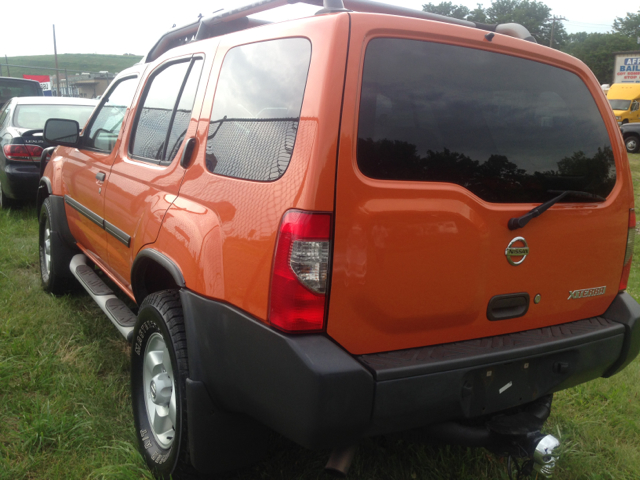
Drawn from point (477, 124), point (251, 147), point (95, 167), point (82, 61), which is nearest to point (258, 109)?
point (251, 147)

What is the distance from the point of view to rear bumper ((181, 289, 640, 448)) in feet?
5.50

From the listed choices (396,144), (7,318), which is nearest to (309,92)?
(396,144)

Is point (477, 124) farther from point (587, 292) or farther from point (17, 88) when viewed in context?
point (17, 88)

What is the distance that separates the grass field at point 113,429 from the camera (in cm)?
249

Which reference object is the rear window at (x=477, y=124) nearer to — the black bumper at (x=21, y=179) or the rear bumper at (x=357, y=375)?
the rear bumper at (x=357, y=375)

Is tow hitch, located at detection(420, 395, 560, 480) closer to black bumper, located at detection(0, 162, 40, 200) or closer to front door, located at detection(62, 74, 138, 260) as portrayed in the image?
front door, located at detection(62, 74, 138, 260)

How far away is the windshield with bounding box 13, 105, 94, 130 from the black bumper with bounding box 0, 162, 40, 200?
0.71 metres

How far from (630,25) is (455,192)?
9363cm

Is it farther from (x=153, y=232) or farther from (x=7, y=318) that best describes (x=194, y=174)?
(x=7, y=318)

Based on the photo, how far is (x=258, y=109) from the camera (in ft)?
6.61

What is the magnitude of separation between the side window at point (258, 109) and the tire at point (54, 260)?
8.57 ft

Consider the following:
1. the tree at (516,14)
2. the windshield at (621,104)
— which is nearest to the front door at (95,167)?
the windshield at (621,104)

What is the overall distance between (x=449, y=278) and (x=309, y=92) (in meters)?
0.77

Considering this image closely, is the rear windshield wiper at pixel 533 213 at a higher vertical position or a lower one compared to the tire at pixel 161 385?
higher
